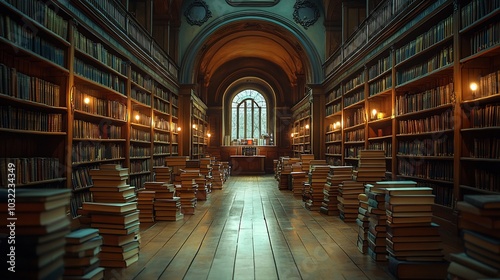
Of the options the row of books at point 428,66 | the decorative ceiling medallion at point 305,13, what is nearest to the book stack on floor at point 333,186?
the row of books at point 428,66

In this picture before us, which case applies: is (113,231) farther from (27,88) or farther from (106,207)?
(27,88)

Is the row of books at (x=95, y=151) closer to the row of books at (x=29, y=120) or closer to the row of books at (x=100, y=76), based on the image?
the row of books at (x=29, y=120)

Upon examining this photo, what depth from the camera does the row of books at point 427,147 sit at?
5.56 metres

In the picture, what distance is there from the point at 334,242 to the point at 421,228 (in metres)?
1.44

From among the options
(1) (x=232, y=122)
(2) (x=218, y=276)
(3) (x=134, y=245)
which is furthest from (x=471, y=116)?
(1) (x=232, y=122)

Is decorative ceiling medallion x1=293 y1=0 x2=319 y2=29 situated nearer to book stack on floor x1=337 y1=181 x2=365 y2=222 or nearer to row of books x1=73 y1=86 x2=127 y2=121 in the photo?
row of books x1=73 y1=86 x2=127 y2=121

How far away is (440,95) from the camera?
5730 millimetres

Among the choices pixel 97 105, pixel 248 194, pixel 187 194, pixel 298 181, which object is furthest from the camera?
pixel 248 194

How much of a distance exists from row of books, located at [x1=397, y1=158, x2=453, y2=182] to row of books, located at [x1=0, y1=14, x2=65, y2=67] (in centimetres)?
563

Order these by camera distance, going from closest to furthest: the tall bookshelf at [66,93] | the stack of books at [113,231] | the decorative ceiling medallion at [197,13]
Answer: the stack of books at [113,231]
the tall bookshelf at [66,93]
the decorative ceiling medallion at [197,13]

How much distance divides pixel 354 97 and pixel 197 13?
7465 mm

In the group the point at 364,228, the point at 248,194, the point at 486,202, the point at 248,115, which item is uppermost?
A: the point at 248,115

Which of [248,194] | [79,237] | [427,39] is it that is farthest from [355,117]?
[79,237]

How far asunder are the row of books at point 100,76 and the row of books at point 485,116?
219 inches
